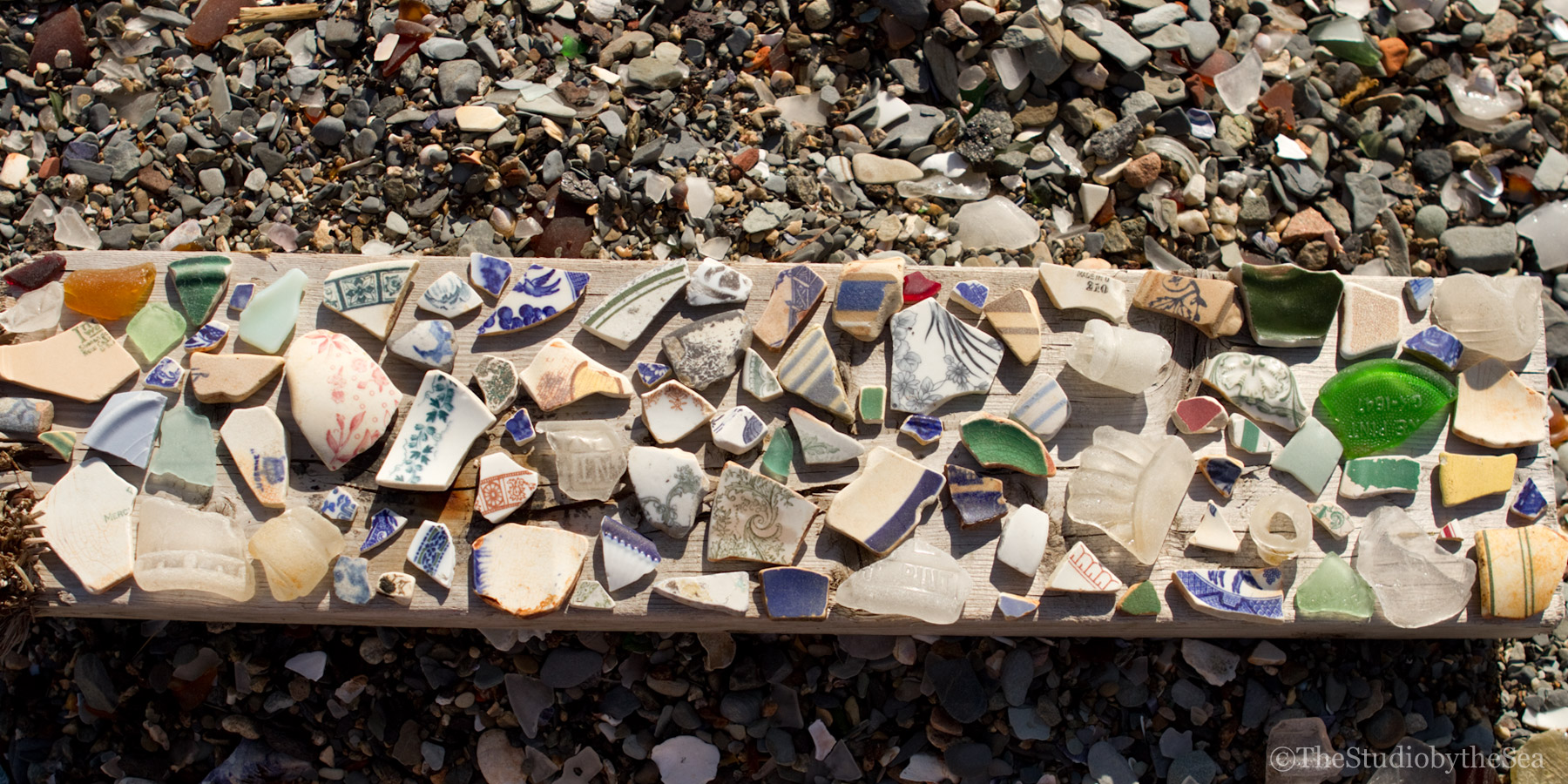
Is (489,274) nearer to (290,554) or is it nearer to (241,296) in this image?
(241,296)

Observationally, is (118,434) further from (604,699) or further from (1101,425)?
(1101,425)

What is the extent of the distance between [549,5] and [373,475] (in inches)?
41.9

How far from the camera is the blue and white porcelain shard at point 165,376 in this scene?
1514 millimetres

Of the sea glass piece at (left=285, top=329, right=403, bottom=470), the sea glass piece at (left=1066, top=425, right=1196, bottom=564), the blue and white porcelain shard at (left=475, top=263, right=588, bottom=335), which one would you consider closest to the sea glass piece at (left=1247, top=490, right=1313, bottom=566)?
the sea glass piece at (left=1066, top=425, right=1196, bottom=564)

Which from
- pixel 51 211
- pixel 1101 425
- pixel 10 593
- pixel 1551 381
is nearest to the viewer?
pixel 10 593

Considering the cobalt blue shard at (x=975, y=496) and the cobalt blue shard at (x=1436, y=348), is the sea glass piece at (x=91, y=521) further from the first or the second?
the cobalt blue shard at (x=1436, y=348)

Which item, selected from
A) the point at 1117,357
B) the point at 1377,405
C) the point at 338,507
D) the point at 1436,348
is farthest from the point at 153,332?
the point at 1436,348

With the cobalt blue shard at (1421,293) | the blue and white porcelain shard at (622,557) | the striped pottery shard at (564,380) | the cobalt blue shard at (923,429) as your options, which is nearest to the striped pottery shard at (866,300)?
the cobalt blue shard at (923,429)

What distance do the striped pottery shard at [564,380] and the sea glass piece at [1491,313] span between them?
58.3 inches

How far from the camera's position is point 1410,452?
161cm

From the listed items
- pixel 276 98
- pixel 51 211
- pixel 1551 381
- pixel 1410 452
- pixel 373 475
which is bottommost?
pixel 1551 381

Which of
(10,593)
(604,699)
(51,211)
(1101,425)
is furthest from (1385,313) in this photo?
(51,211)

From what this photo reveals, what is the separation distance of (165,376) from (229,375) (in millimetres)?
117

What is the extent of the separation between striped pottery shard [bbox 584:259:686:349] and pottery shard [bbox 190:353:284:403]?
20.7 inches
